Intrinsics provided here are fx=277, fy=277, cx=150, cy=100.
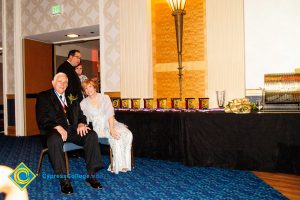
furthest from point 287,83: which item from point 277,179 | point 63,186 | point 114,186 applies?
point 63,186

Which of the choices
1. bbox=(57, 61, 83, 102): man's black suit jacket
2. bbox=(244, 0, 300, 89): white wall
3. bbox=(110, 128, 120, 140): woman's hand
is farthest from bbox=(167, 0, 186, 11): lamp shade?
bbox=(110, 128, 120, 140): woman's hand

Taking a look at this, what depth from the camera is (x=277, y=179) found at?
9.77 ft

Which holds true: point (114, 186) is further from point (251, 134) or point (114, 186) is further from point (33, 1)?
point (33, 1)

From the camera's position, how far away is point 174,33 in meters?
5.38

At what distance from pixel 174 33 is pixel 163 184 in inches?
131

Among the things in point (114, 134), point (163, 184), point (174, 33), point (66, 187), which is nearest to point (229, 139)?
point (163, 184)

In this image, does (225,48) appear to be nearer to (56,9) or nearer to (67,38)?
(56,9)

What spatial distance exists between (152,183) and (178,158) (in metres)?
0.99

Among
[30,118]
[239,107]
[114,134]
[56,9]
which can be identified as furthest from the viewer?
[30,118]

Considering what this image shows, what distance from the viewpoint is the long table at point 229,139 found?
3016 mm

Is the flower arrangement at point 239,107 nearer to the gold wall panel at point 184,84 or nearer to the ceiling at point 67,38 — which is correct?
the gold wall panel at point 184,84

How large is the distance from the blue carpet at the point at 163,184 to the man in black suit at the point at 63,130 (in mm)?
182

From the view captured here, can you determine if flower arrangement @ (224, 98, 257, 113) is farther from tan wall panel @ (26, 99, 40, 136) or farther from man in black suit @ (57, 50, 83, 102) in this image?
tan wall panel @ (26, 99, 40, 136)

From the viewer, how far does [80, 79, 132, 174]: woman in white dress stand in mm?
3389
